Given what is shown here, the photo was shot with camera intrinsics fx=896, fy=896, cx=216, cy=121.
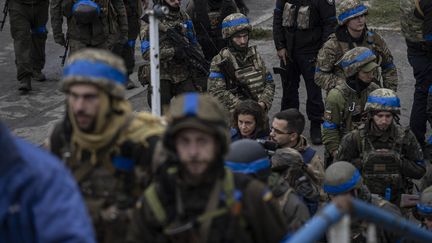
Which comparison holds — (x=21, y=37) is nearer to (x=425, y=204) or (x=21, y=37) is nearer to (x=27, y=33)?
(x=27, y=33)

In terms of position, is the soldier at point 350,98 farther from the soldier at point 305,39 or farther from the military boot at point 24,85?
the military boot at point 24,85

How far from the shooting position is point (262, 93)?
9.16 m

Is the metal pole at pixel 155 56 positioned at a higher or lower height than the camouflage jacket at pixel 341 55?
higher

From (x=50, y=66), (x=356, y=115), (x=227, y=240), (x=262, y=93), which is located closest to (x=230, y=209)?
(x=227, y=240)

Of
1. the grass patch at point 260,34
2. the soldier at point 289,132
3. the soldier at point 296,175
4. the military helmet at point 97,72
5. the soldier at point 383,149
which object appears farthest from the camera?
the grass patch at point 260,34

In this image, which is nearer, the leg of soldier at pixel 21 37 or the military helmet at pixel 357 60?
the military helmet at pixel 357 60

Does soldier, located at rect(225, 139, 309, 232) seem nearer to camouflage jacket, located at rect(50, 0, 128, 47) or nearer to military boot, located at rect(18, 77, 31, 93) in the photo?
camouflage jacket, located at rect(50, 0, 128, 47)

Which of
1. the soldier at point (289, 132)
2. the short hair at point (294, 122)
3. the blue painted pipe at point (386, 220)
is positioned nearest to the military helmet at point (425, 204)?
the soldier at point (289, 132)

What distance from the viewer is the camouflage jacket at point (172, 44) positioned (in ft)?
30.7

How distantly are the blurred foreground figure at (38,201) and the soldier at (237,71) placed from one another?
5.52m

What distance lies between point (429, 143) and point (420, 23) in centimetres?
146

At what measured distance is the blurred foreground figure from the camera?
11.0 feet

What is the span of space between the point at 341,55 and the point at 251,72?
921 mm

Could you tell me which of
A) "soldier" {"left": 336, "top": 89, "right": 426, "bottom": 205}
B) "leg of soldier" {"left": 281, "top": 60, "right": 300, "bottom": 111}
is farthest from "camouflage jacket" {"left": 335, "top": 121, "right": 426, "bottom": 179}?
"leg of soldier" {"left": 281, "top": 60, "right": 300, "bottom": 111}
